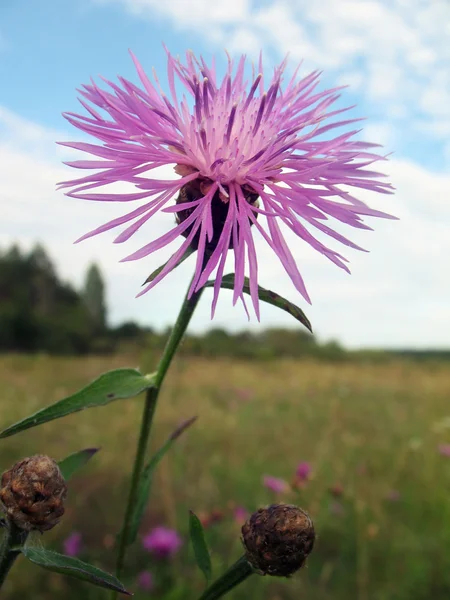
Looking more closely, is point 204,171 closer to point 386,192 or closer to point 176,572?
point 386,192

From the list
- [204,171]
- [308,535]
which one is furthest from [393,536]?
[204,171]

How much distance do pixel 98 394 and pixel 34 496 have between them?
0.14 m

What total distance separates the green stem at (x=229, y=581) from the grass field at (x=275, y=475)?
21cm

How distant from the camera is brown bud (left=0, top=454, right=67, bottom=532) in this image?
607 millimetres

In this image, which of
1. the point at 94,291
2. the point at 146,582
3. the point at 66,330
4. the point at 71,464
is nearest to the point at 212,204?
the point at 71,464

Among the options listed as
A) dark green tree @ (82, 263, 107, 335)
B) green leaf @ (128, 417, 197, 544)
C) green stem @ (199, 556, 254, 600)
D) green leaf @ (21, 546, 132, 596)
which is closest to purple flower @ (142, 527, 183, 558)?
green leaf @ (128, 417, 197, 544)

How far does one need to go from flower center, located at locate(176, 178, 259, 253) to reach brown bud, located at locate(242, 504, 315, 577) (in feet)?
1.10

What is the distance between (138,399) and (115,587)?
118 inches

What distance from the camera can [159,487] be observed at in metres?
2.81

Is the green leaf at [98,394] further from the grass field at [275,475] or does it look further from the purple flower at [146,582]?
the purple flower at [146,582]

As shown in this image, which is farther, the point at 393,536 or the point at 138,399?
the point at 138,399

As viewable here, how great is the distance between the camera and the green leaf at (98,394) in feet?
2.07

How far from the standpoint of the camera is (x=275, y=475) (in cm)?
292

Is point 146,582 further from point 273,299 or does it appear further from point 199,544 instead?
point 273,299
